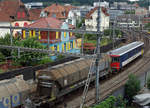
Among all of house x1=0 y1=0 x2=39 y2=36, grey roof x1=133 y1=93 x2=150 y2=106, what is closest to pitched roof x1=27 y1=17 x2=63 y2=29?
house x1=0 y1=0 x2=39 y2=36

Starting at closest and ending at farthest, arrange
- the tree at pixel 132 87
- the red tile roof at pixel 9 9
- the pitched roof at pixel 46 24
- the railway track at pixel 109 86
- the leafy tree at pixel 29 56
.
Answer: the railway track at pixel 109 86, the tree at pixel 132 87, the leafy tree at pixel 29 56, the pitched roof at pixel 46 24, the red tile roof at pixel 9 9

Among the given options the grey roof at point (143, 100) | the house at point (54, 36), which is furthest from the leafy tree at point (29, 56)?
the grey roof at point (143, 100)

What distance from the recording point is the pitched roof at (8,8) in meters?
42.7

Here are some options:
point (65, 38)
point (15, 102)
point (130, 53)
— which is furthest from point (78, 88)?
point (65, 38)

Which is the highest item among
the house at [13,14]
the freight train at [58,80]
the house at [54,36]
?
the house at [13,14]

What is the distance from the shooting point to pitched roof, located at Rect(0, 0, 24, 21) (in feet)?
140

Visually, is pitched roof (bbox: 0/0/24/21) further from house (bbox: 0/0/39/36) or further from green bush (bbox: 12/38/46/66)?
green bush (bbox: 12/38/46/66)

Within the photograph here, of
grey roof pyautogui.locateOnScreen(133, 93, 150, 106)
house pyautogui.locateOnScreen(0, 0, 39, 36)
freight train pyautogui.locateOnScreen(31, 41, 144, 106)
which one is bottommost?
grey roof pyautogui.locateOnScreen(133, 93, 150, 106)

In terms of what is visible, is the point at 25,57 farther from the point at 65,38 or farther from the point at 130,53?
A: the point at 130,53

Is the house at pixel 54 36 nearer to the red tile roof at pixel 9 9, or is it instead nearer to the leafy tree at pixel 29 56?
the leafy tree at pixel 29 56

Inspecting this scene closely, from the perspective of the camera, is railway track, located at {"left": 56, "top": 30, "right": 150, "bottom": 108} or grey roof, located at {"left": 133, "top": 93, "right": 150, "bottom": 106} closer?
railway track, located at {"left": 56, "top": 30, "right": 150, "bottom": 108}

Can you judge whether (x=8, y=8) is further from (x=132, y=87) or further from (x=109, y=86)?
(x=132, y=87)

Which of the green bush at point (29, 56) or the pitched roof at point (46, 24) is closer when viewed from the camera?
the green bush at point (29, 56)

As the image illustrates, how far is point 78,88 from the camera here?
72.6 ft
